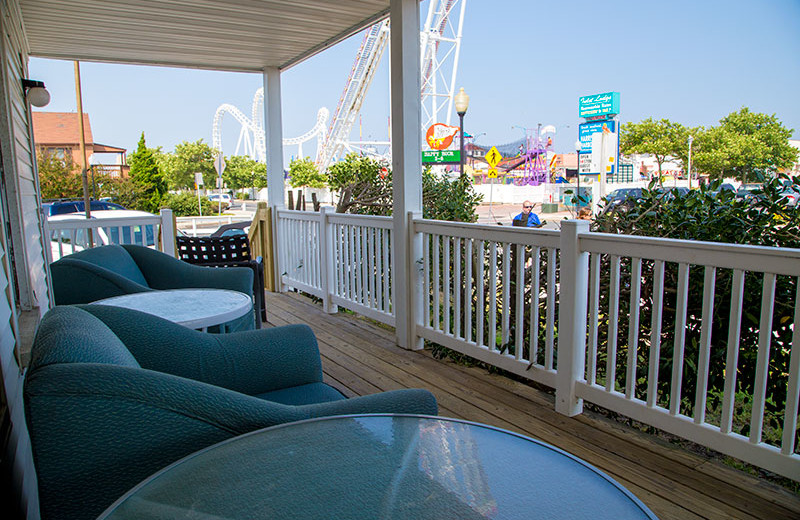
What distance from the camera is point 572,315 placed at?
270 centimetres

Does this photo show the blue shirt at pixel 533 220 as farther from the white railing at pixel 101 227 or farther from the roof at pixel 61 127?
the roof at pixel 61 127

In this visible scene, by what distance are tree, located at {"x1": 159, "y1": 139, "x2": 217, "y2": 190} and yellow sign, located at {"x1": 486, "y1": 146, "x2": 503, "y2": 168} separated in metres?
33.9

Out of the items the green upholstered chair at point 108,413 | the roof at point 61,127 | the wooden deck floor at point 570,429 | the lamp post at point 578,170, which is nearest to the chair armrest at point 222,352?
the green upholstered chair at point 108,413

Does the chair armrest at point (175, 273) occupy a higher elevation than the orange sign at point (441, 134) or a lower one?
lower

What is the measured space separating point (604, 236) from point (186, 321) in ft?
6.28

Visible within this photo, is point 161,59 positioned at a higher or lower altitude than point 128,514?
higher

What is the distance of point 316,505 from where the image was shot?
898mm

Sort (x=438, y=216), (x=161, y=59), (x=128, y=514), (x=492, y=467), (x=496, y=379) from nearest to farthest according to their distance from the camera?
1. (x=128, y=514)
2. (x=492, y=467)
3. (x=496, y=379)
4. (x=438, y=216)
5. (x=161, y=59)

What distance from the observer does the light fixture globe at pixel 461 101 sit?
520cm

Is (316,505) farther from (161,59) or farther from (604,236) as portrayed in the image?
(161,59)

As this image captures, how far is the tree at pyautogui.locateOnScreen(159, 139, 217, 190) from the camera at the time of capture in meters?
36.6

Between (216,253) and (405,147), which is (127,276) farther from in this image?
(405,147)

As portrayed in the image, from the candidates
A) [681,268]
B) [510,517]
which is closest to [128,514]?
[510,517]

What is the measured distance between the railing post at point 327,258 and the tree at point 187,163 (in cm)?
3374
